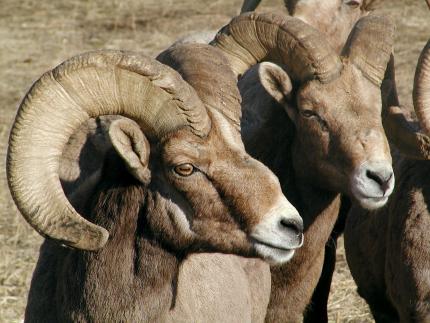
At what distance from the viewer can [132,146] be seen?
21.4 feet

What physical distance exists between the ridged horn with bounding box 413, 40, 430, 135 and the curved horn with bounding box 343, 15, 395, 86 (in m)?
0.27

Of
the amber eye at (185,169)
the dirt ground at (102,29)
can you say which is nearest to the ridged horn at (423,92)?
the amber eye at (185,169)

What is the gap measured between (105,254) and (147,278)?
287 millimetres

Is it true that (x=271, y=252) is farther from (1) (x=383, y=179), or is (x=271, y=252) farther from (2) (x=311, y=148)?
(2) (x=311, y=148)

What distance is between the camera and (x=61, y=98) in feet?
20.6

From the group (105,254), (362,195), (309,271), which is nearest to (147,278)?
(105,254)

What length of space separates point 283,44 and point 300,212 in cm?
135

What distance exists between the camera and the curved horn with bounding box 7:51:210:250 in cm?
618

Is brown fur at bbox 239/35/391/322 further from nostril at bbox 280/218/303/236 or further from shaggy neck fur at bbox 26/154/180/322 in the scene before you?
shaggy neck fur at bbox 26/154/180/322

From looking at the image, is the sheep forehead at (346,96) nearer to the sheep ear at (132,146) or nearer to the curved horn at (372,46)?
the curved horn at (372,46)

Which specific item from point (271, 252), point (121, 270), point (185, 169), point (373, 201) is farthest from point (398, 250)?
point (121, 270)

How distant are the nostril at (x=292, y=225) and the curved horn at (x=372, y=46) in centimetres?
238

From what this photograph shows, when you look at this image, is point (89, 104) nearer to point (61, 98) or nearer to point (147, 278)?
point (61, 98)

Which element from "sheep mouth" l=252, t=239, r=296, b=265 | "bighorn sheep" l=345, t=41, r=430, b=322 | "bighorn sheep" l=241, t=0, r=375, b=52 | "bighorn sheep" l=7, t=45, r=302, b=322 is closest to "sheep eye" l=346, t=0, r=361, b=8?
"bighorn sheep" l=241, t=0, r=375, b=52
